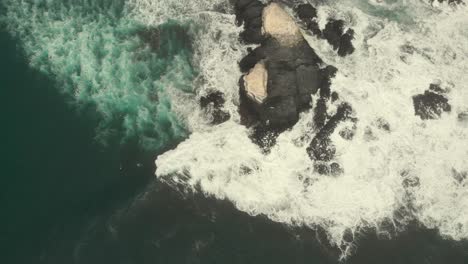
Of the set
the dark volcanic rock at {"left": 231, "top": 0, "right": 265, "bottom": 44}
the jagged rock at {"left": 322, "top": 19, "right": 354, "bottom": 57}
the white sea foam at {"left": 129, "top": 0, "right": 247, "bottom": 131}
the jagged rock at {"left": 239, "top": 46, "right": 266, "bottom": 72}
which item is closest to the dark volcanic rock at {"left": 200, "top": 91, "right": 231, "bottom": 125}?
the white sea foam at {"left": 129, "top": 0, "right": 247, "bottom": 131}

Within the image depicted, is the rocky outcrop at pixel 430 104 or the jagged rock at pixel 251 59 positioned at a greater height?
the jagged rock at pixel 251 59

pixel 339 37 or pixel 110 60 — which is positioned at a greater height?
pixel 339 37

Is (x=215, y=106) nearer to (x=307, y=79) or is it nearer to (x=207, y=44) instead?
(x=207, y=44)

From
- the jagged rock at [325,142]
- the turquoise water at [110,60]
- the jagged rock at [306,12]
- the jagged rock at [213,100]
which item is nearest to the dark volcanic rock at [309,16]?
the jagged rock at [306,12]

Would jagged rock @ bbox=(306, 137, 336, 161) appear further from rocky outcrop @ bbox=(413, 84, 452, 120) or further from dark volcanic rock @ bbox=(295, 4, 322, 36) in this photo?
dark volcanic rock @ bbox=(295, 4, 322, 36)

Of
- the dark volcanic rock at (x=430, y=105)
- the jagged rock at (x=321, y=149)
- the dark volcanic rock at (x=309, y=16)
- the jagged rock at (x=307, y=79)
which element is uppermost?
the dark volcanic rock at (x=309, y=16)

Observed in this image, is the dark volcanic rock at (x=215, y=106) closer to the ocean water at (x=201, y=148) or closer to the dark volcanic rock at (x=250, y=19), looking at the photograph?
the ocean water at (x=201, y=148)

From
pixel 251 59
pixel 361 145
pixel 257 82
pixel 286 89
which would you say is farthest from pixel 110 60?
pixel 361 145
